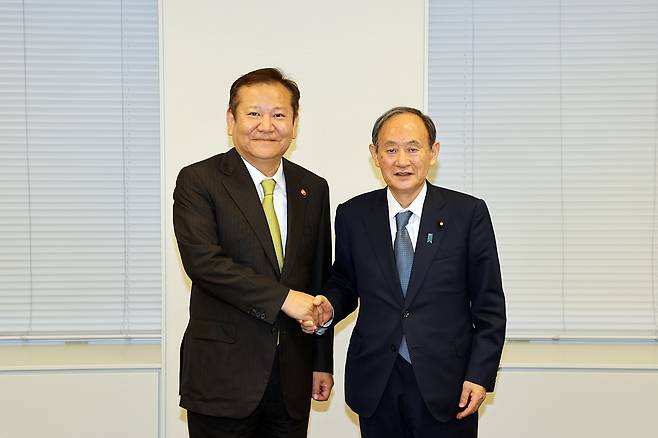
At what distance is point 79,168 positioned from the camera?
11.9ft

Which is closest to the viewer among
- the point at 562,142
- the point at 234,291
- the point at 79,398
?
the point at 234,291

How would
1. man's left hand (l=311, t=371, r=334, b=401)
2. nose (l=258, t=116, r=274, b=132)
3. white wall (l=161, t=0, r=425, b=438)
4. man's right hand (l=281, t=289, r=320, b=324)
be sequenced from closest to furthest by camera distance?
man's right hand (l=281, t=289, r=320, b=324) < nose (l=258, t=116, r=274, b=132) < man's left hand (l=311, t=371, r=334, b=401) < white wall (l=161, t=0, r=425, b=438)

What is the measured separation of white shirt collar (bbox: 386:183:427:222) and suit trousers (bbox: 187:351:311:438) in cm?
58

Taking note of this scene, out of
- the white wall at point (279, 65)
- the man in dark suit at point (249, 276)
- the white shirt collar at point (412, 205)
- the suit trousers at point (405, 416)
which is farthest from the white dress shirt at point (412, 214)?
the white wall at point (279, 65)

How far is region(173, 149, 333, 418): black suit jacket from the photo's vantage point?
2.22 meters

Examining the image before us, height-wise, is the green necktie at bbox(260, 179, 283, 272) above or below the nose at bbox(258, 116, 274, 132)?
below

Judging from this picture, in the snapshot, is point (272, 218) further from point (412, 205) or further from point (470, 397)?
point (470, 397)

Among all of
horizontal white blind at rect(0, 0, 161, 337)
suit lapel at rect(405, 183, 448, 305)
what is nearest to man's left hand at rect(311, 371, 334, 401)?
suit lapel at rect(405, 183, 448, 305)

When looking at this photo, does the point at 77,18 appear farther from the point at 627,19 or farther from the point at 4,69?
the point at 627,19

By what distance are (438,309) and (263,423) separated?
661 millimetres

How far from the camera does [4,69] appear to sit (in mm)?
3564

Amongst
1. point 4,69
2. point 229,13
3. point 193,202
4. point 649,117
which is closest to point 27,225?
point 4,69

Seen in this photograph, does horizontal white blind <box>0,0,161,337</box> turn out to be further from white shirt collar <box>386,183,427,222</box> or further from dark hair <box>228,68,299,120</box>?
white shirt collar <box>386,183,427,222</box>

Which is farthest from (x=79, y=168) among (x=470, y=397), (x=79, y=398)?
(x=470, y=397)
